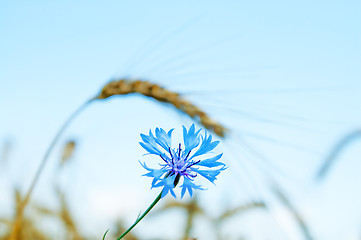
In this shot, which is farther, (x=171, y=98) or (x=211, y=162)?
(x=171, y=98)

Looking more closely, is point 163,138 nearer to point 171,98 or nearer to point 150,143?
point 150,143

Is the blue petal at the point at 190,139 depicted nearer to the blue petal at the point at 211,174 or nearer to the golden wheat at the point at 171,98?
the blue petal at the point at 211,174

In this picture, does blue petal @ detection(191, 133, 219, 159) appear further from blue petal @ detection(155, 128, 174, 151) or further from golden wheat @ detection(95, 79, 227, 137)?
golden wheat @ detection(95, 79, 227, 137)

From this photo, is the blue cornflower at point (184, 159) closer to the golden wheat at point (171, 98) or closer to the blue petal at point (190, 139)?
Answer: the blue petal at point (190, 139)

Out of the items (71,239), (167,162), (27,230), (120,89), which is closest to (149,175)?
(167,162)

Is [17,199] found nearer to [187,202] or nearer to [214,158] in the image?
[187,202]

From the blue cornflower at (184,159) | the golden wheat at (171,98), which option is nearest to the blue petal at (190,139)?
the blue cornflower at (184,159)

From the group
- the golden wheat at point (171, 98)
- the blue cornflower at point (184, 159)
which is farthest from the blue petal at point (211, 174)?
the golden wheat at point (171, 98)

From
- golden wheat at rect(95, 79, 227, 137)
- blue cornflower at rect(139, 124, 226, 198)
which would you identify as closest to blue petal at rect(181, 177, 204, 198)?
blue cornflower at rect(139, 124, 226, 198)

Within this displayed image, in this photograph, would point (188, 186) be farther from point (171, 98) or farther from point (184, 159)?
point (171, 98)

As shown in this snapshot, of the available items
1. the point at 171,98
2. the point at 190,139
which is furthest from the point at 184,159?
the point at 171,98

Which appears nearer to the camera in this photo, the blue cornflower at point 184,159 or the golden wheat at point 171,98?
the blue cornflower at point 184,159

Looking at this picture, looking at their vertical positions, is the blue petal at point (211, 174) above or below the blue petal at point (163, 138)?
below
